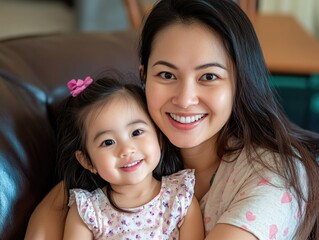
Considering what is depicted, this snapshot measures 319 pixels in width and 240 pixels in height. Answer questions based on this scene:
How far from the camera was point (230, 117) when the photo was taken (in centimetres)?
125

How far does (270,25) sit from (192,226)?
2.00 m

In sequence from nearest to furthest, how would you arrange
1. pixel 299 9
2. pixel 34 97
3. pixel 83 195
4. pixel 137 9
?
pixel 83 195 < pixel 34 97 < pixel 137 9 < pixel 299 9

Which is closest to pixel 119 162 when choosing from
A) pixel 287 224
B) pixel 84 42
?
pixel 287 224

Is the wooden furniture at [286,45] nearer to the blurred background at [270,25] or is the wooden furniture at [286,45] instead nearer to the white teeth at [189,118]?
the blurred background at [270,25]

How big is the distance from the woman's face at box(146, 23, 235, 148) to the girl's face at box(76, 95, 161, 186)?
0.05 meters

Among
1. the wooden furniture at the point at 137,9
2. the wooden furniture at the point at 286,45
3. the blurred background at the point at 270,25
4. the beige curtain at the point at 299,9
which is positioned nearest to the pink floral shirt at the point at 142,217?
the blurred background at the point at 270,25

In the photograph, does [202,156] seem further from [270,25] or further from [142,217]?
[270,25]

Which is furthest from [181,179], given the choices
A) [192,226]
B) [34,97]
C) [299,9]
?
[299,9]

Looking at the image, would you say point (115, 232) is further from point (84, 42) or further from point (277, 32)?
point (277, 32)

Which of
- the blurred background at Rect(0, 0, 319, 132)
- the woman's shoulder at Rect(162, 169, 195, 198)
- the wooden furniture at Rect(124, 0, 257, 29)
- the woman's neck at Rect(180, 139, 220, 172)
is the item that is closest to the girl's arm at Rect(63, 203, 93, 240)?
the woman's shoulder at Rect(162, 169, 195, 198)

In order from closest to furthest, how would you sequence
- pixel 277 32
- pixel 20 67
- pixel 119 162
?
pixel 119 162 < pixel 20 67 < pixel 277 32

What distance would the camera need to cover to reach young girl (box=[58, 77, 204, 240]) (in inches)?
46.6

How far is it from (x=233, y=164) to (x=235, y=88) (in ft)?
0.61

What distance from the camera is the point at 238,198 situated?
3.61 ft
